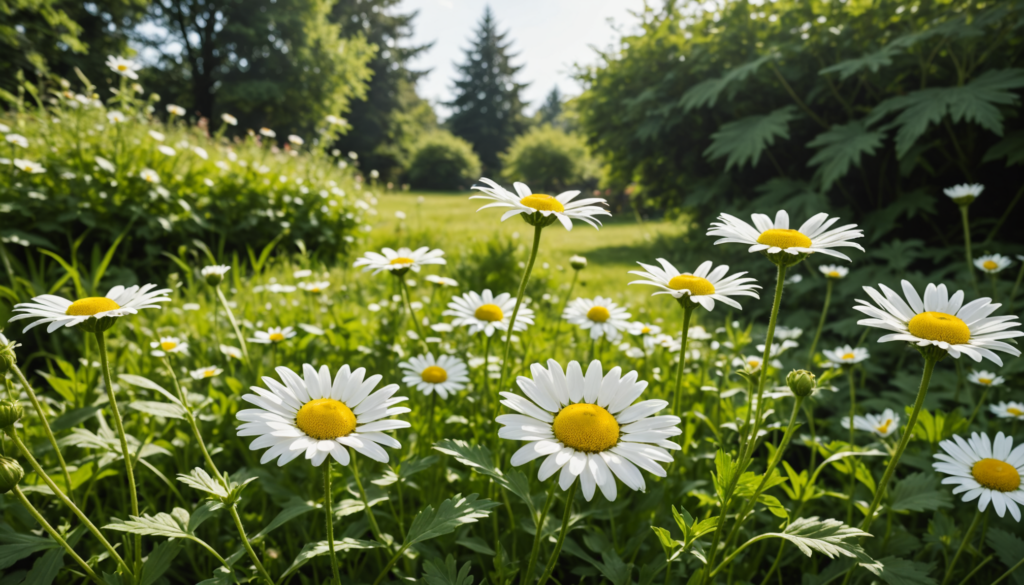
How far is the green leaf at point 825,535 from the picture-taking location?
35.9 inches

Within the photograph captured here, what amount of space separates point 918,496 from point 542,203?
1282 mm

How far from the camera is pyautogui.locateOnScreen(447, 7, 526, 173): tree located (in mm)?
34656

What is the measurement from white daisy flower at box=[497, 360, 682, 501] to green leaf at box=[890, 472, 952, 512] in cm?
94

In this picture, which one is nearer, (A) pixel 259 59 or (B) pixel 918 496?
(B) pixel 918 496

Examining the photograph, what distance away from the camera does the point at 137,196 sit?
3.67 metres

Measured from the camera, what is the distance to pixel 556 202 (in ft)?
3.73

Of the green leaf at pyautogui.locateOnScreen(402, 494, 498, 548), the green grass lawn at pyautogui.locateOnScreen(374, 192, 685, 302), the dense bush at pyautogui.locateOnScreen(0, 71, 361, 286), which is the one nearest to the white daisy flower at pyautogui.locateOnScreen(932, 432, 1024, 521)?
the green leaf at pyautogui.locateOnScreen(402, 494, 498, 548)

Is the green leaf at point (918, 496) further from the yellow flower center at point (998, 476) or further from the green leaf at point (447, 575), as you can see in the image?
the green leaf at point (447, 575)

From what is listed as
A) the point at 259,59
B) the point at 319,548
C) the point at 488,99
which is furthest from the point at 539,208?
the point at 488,99

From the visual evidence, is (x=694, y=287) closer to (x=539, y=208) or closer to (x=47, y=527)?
(x=539, y=208)

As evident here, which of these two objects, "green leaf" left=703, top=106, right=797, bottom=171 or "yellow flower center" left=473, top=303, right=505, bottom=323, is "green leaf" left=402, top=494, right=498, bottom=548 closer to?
"yellow flower center" left=473, top=303, right=505, bottom=323

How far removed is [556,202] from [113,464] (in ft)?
5.26

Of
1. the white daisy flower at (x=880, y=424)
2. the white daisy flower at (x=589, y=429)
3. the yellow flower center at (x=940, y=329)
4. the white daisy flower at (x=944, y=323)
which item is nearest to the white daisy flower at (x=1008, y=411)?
the white daisy flower at (x=880, y=424)

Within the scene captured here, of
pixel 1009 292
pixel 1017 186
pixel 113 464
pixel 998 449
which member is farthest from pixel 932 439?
pixel 1017 186
